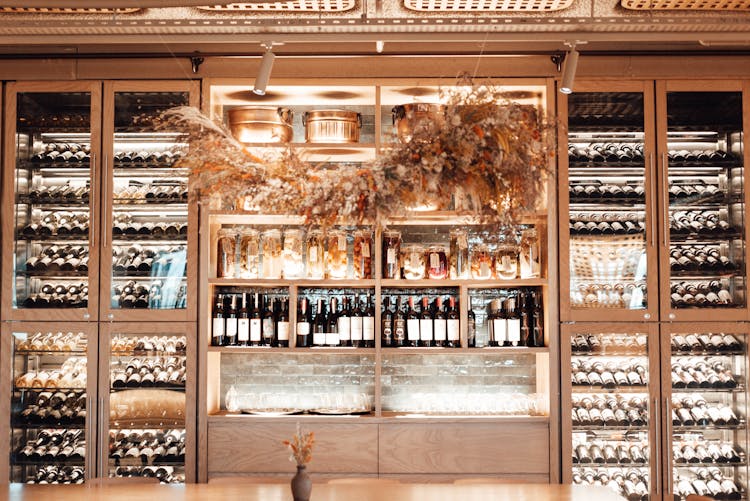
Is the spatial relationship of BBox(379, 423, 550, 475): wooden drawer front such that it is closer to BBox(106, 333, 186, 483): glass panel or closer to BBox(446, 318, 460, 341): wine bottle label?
BBox(446, 318, 460, 341): wine bottle label

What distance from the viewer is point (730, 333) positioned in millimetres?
4688

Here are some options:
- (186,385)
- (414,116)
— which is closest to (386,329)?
(186,385)

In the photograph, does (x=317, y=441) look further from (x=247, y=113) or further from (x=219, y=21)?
(x=219, y=21)

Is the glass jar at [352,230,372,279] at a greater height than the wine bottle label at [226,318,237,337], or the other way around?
the glass jar at [352,230,372,279]

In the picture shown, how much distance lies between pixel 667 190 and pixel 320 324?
88.7 inches

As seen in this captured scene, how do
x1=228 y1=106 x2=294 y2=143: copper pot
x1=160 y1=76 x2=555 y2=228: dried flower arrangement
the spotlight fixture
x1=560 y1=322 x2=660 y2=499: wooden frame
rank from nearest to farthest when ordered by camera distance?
1. x1=160 y1=76 x2=555 y2=228: dried flower arrangement
2. the spotlight fixture
3. x1=560 y1=322 x2=660 y2=499: wooden frame
4. x1=228 y1=106 x2=294 y2=143: copper pot

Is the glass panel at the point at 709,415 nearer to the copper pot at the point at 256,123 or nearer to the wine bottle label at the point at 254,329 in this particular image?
the wine bottle label at the point at 254,329

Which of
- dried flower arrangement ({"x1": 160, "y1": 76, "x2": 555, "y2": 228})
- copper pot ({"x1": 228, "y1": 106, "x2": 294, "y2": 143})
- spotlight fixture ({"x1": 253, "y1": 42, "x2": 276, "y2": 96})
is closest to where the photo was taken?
dried flower arrangement ({"x1": 160, "y1": 76, "x2": 555, "y2": 228})

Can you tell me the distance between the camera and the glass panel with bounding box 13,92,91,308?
4.81 m

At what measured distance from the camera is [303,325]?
15.8ft

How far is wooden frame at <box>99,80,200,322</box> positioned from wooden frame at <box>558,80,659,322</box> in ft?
7.20

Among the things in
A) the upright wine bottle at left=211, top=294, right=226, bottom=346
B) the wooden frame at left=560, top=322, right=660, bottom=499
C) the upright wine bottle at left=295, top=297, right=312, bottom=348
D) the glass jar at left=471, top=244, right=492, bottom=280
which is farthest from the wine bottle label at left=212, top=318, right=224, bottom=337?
the wooden frame at left=560, top=322, right=660, bottom=499

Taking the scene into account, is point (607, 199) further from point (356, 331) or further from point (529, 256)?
point (356, 331)

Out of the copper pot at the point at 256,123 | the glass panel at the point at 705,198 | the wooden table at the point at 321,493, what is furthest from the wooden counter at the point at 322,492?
the copper pot at the point at 256,123
